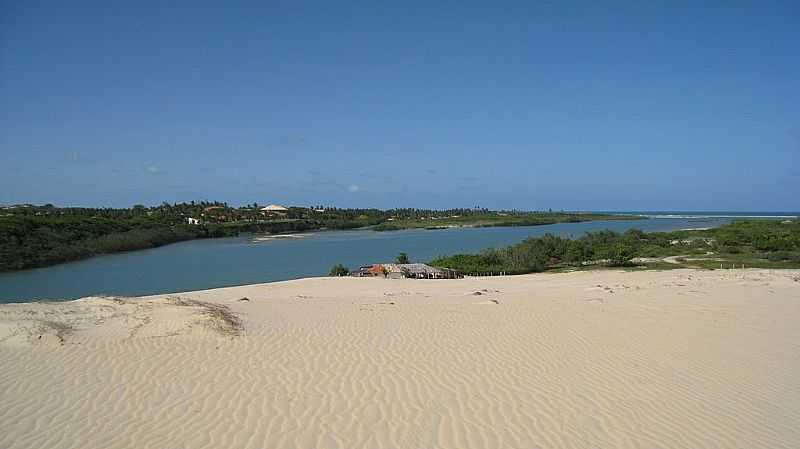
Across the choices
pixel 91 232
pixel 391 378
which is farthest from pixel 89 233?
pixel 391 378

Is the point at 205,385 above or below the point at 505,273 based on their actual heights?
above

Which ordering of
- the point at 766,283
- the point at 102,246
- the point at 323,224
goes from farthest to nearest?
the point at 323,224, the point at 102,246, the point at 766,283

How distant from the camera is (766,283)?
18.2m

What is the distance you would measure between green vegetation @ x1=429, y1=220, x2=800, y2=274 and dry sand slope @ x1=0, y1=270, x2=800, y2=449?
20.0m

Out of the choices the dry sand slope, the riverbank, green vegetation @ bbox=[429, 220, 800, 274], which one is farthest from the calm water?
the dry sand slope

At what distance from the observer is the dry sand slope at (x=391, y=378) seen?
508 cm

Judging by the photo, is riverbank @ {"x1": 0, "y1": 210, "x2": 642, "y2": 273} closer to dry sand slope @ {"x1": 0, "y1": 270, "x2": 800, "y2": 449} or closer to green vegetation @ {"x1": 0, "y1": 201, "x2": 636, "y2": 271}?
green vegetation @ {"x1": 0, "y1": 201, "x2": 636, "y2": 271}

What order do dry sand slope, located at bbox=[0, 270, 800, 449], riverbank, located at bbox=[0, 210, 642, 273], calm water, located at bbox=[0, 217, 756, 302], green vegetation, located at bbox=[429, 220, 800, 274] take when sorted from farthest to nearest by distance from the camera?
1. riverbank, located at bbox=[0, 210, 642, 273]
2. calm water, located at bbox=[0, 217, 756, 302]
3. green vegetation, located at bbox=[429, 220, 800, 274]
4. dry sand slope, located at bbox=[0, 270, 800, 449]

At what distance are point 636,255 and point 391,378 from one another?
112ft

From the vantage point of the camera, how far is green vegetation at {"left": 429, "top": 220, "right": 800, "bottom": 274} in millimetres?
30578

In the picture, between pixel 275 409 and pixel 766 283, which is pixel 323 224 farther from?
pixel 275 409

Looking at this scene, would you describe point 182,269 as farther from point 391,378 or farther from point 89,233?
point 391,378

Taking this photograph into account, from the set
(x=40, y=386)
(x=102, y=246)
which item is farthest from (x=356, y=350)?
(x=102, y=246)

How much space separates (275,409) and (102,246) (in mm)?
55182
